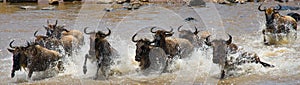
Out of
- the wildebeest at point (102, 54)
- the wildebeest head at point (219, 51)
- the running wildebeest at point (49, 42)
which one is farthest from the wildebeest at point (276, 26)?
the running wildebeest at point (49, 42)

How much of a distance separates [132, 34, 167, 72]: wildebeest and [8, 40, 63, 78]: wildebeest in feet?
5.76

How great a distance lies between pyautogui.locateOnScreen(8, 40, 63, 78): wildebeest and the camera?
10.6m

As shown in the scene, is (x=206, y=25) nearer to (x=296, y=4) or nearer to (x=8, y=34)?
(x=8, y=34)

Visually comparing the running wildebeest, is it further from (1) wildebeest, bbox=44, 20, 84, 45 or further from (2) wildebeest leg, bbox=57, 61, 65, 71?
(1) wildebeest, bbox=44, 20, 84, 45

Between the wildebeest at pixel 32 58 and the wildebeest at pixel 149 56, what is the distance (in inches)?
69.1

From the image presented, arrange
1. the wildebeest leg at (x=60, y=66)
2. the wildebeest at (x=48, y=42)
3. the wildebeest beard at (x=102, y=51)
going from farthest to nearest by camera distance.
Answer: the wildebeest at (x=48, y=42) < the wildebeest leg at (x=60, y=66) < the wildebeest beard at (x=102, y=51)

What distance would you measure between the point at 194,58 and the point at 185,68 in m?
0.68

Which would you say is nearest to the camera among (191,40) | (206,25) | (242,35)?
(191,40)

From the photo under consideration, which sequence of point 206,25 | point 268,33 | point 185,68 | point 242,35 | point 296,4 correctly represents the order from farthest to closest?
point 296,4 → point 206,25 → point 242,35 → point 268,33 → point 185,68

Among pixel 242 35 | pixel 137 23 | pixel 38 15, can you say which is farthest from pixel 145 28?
pixel 38 15

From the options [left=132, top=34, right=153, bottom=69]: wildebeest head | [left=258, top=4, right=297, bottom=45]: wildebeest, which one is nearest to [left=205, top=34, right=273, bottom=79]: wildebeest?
[left=132, top=34, right=153, bottom=69]: wildebeest head

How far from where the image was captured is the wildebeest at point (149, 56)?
1089cm

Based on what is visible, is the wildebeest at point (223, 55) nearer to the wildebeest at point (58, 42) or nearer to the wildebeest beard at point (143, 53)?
the wildebeest beard at point (143, 53)

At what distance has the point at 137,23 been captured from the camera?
21.0 meters
